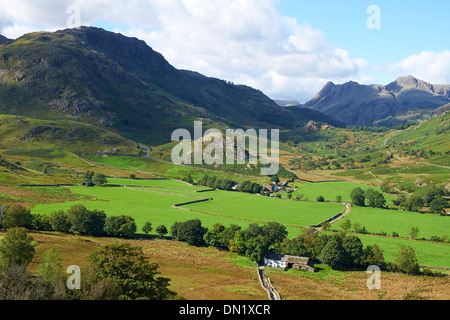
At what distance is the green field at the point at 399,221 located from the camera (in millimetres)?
99375

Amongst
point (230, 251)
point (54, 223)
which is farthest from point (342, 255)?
point (54, 223)

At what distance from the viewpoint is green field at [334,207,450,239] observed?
99375 millimetres

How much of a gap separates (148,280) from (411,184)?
552 ft

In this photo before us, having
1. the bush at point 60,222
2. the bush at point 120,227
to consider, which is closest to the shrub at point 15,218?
the bush at point 60,222

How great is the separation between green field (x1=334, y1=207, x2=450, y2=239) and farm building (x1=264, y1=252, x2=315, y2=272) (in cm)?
3424

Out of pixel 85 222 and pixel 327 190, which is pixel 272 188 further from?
pixel 85 222

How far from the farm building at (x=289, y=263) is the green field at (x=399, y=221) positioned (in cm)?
3424

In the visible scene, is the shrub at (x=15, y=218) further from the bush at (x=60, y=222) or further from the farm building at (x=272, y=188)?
the farm building at (x=272, y=188)

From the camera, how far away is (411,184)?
568 ft

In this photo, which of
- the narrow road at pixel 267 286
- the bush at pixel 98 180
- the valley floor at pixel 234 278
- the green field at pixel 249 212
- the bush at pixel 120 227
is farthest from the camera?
the bush at pixel 98 180

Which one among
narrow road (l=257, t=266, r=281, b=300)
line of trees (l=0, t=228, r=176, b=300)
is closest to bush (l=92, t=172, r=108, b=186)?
line of trees (l=0, t=228, r=176, b=300)
